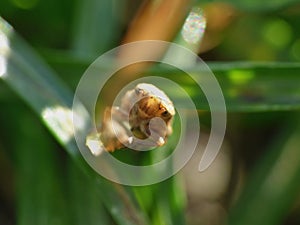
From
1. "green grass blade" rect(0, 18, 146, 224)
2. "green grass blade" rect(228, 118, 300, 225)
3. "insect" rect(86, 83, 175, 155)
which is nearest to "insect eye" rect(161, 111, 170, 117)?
"insect" rect(86, 83, 175, 155)

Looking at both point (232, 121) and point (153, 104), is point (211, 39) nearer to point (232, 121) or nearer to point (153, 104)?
point (232, 121)

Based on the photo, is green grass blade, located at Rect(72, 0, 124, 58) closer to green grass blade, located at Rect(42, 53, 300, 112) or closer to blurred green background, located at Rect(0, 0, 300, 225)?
blurred green background, located at Rect(0, 0, 300, 225)

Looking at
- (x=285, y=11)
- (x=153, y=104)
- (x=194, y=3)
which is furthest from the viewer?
(x=285, y=11)

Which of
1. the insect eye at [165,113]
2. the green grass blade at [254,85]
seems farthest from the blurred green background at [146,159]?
the insect eye at [165,113]

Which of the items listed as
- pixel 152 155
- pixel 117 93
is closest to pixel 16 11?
pixel 117 93

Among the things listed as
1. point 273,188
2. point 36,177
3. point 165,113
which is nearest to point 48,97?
point 36,177

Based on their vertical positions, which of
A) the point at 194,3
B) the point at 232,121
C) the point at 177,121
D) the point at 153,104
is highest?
the point at 194,3
